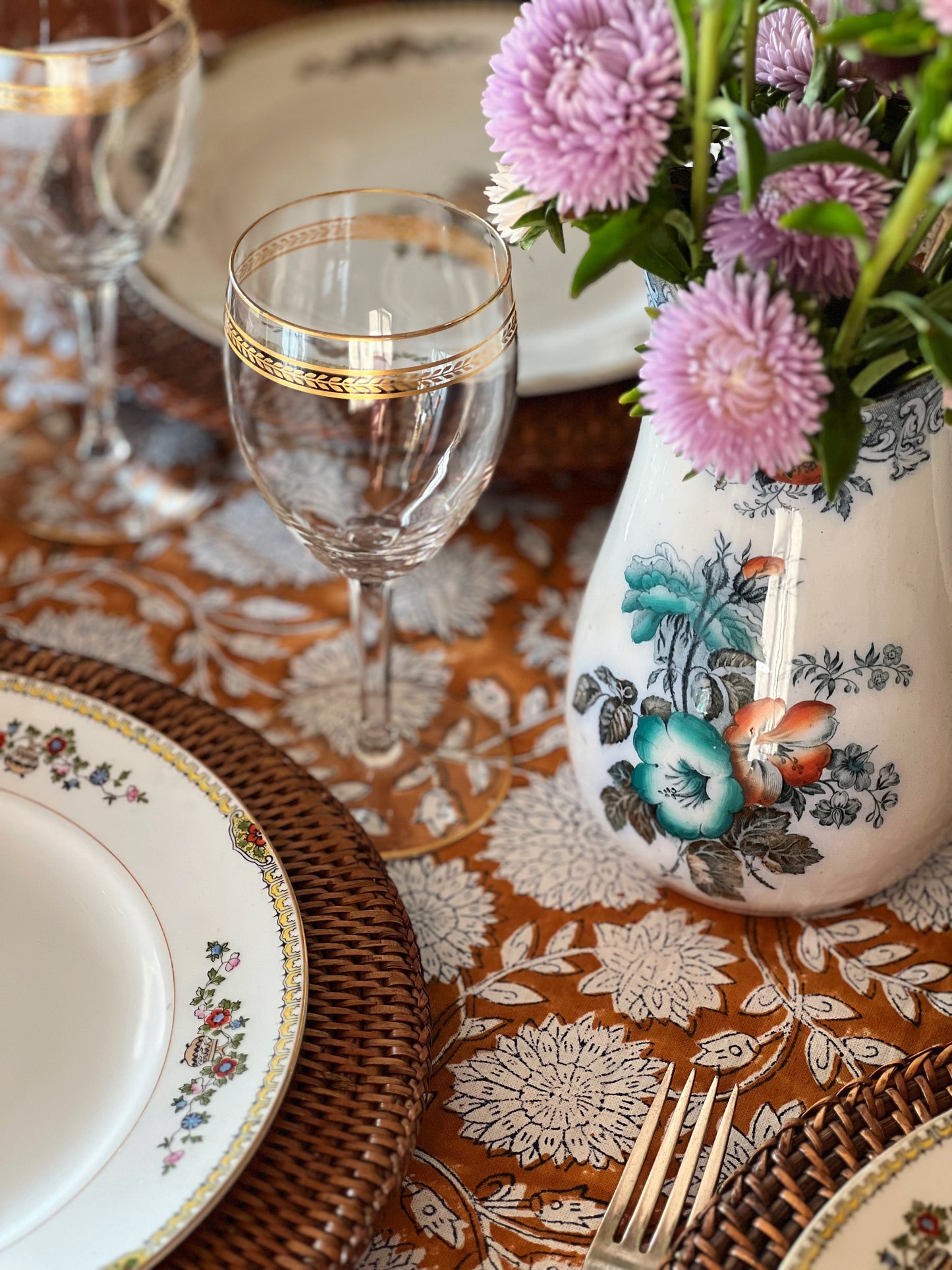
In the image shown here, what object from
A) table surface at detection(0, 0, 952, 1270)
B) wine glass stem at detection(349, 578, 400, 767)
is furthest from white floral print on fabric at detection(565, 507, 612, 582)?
wine glass stem at detection(349, 578, 400, 767)

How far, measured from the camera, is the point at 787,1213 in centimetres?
32

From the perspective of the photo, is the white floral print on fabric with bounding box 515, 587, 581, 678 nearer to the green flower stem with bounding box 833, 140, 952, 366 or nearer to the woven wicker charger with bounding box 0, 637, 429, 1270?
the woven wicker charger with bounding box 0, 637, 429, 1270

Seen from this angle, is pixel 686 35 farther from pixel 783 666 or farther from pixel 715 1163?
pixel 715 1163

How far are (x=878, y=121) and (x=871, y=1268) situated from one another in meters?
0.28

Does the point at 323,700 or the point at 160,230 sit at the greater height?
the point at 160,230

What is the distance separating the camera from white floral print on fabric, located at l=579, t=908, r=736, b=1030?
1.38ft

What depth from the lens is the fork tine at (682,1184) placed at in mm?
336

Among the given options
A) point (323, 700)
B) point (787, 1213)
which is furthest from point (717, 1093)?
point (323, 700)

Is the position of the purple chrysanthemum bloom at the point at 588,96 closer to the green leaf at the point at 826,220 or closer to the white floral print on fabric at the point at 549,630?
the green leaf at the point at 826,220

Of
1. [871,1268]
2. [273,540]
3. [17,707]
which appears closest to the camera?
[871,1268]

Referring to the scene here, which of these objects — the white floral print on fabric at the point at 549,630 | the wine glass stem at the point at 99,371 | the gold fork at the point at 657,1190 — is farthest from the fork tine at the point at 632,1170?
the wine glass stem at the point at 99,371

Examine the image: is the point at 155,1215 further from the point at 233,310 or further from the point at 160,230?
the point at 160,230

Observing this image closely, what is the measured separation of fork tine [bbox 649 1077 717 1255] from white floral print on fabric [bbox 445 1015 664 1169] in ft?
0.07

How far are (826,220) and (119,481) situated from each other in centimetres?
45
